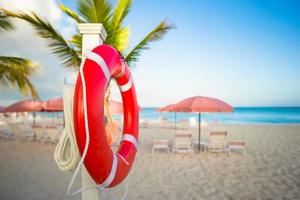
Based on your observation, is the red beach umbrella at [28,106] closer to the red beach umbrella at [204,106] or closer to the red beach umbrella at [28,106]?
the red beach umbrella at [28,106]

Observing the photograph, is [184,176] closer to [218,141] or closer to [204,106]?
[204,106]

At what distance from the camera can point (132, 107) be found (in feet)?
7.97

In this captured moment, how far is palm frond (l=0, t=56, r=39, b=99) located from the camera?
577 cm

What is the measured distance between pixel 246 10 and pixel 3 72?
12.3 metres

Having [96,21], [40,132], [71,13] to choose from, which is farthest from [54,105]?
[96,21]

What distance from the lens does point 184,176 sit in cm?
482

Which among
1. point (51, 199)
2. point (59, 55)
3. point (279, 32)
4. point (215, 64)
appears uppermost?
point (279, 32)

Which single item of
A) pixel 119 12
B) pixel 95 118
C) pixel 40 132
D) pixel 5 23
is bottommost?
pixel 40 132

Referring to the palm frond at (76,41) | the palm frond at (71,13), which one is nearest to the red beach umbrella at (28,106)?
the palm frond at (76,41)

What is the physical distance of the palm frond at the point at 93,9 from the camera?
215 inches

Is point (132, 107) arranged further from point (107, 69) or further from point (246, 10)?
point (246, 10)

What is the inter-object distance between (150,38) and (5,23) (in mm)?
3673

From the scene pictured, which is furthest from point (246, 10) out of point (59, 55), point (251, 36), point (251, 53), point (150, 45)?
point (59, 55)

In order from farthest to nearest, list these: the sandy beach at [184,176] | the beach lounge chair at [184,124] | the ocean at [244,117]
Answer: the ocean at [244,117] < the beach lounge chair at [184,124] < the sandy beach at [184,176]
